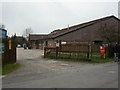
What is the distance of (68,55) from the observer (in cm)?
1702

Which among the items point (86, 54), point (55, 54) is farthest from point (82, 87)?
point (55, 54)

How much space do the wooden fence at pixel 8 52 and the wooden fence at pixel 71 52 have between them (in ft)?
19.9

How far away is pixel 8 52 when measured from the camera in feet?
40.5

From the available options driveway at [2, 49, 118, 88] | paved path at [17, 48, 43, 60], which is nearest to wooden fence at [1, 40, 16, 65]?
driveway at [2, 49, 118, 88]

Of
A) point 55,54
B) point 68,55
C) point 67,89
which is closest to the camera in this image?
point 67,89

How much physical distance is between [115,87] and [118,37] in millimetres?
16929

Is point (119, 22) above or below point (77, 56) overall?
above

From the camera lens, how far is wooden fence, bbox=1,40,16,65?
11594mm

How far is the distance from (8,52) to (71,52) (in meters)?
7.01

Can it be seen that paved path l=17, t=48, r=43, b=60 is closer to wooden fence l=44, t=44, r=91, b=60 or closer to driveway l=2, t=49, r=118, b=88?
wooden fence l=44, t=44, r=91, b=60

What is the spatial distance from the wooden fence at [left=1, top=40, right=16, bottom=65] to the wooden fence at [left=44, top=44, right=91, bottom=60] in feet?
19.9

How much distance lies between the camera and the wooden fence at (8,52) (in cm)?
1159

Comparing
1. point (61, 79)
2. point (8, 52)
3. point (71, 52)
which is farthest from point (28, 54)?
point (61, 79)

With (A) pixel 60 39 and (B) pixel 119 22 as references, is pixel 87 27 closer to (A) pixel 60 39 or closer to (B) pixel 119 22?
(A) pixel 60 39
